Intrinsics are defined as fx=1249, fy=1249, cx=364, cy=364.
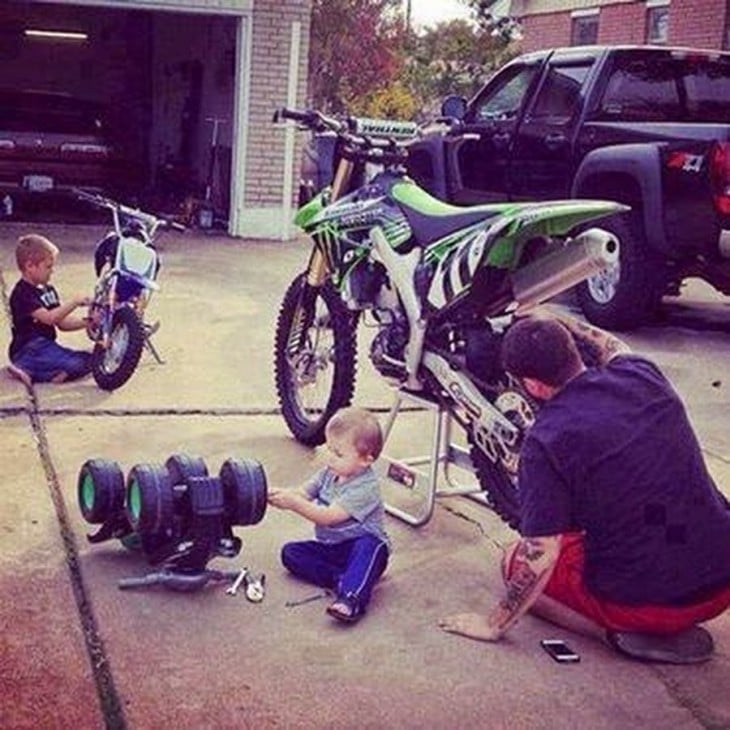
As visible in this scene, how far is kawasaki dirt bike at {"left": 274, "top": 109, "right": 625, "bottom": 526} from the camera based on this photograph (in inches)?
164

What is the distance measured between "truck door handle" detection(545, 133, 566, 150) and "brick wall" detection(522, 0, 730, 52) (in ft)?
27.6

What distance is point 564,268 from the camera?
4086 millimetres

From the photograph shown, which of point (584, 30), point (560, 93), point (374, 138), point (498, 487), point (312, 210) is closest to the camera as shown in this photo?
point (498, 487)

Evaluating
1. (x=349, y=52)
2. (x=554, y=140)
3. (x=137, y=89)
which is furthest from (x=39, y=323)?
(x=349, y=52)

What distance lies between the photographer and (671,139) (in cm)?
880

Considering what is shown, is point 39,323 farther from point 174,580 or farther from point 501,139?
point 501,139

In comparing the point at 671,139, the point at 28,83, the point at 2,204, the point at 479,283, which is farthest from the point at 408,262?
the point at 28,83

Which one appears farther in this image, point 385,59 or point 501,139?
point 385,59

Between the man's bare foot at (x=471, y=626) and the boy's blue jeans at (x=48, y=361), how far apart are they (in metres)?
3.36

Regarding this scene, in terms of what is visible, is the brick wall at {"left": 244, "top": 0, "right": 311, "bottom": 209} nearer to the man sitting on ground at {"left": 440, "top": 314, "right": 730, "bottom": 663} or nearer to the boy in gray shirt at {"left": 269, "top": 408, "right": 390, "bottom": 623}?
the boy in gray shirt at {"left": 269, "top": 408, "right": 390, "bottom": 623}

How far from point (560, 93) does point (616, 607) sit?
7425mm

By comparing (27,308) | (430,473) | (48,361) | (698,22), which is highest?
(698,22)

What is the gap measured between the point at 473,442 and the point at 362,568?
71 cm

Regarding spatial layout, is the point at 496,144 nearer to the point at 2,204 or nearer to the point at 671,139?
the point at 671,139
